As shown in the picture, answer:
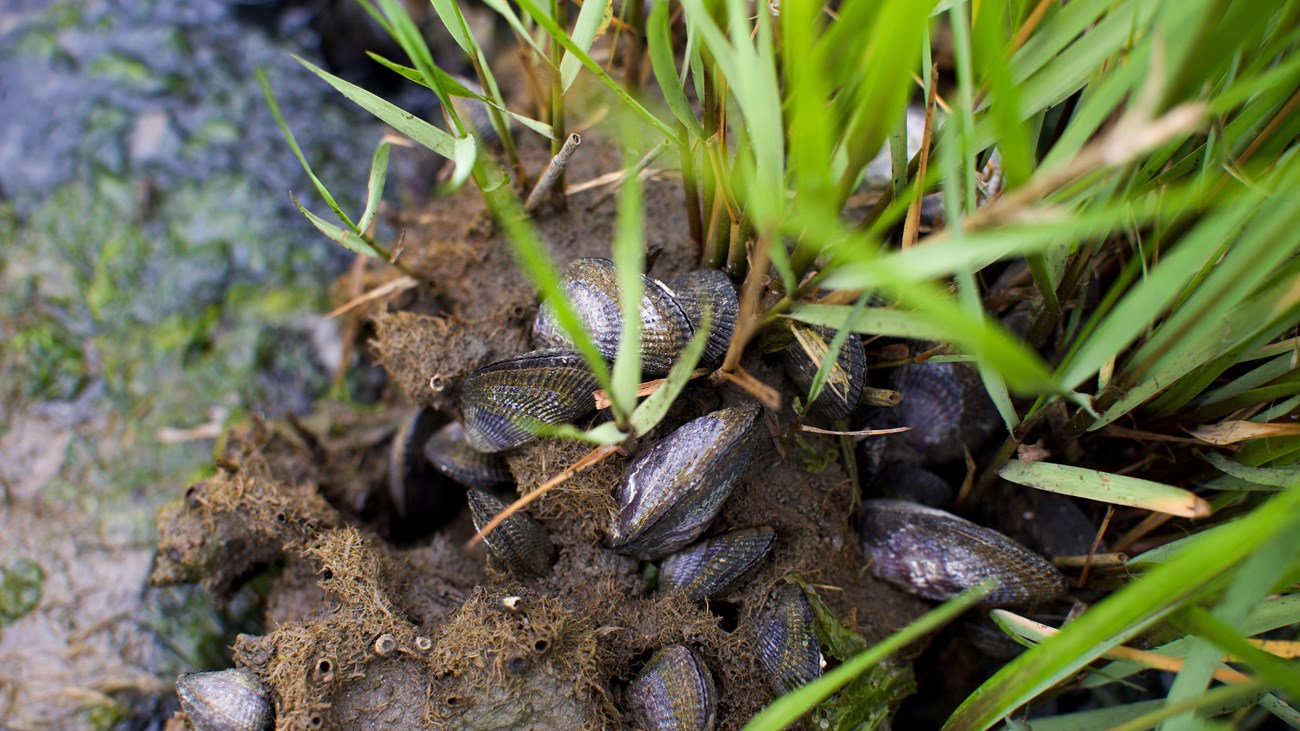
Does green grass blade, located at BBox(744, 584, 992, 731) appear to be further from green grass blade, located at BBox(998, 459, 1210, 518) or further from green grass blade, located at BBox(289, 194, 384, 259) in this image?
green grass blade, located at BBox(289, 194, 384, 259)

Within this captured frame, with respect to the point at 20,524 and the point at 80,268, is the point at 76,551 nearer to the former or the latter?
the point at 20,524

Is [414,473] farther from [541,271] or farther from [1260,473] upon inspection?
[1260,473]

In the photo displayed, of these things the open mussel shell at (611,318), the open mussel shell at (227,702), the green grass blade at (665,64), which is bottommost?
the open mussel shell at (227,702)

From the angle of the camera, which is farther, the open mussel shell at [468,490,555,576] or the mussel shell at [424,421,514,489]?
the mussel shell at [424,421,514,489]

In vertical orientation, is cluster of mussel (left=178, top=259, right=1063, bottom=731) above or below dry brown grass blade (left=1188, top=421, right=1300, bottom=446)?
below

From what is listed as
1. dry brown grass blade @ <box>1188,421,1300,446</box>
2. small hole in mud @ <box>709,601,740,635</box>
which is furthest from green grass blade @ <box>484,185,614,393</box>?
dry brown grass blade @ <box>1188,421,1300,446</box>

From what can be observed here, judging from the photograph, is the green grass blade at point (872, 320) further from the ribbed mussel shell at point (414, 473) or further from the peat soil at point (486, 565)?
the ribbed mussel shell at point (414, 473)

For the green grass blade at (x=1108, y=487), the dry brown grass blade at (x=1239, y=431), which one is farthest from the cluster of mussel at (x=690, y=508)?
the dry brown grass blade at (x=1239, y=431)
